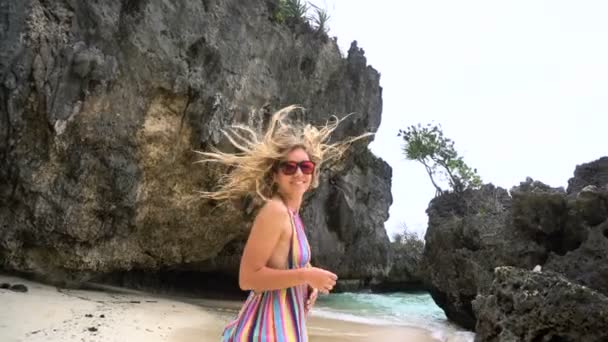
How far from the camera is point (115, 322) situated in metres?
7.16

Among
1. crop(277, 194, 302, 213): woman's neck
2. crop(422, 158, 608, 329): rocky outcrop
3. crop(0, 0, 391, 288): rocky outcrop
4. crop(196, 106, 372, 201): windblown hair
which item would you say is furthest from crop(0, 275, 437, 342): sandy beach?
crop(277, 194, 302, 213): woman's neck

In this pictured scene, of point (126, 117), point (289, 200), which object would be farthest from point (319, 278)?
point (126, 117)

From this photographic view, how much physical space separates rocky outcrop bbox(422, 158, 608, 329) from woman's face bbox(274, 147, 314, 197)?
7.50 meters

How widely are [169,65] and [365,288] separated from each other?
1681 centimetres

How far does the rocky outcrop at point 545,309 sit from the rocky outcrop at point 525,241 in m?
3.09

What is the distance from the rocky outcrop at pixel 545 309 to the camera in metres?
5.16

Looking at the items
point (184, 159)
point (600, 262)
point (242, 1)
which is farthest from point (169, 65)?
point (600, 262)

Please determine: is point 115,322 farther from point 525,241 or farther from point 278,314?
point 525,241

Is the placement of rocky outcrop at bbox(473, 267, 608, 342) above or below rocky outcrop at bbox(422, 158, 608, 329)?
below

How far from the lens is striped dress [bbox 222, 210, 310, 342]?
1.91 m

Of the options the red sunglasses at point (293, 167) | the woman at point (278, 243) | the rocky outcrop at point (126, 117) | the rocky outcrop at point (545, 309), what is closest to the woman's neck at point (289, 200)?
the woman at point (278, 243)

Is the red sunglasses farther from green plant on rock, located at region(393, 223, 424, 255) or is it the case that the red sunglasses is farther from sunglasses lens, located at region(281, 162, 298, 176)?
green plant on rock, located at region(393, 223, 424, 255)

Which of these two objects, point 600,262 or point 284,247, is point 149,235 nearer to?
point 600,262

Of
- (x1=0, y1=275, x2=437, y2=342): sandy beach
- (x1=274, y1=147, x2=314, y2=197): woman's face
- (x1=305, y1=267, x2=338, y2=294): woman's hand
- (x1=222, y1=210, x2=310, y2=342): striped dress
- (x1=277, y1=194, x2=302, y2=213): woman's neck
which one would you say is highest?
(x1=274, y1=147, x2=314, y2=197): woman's face
